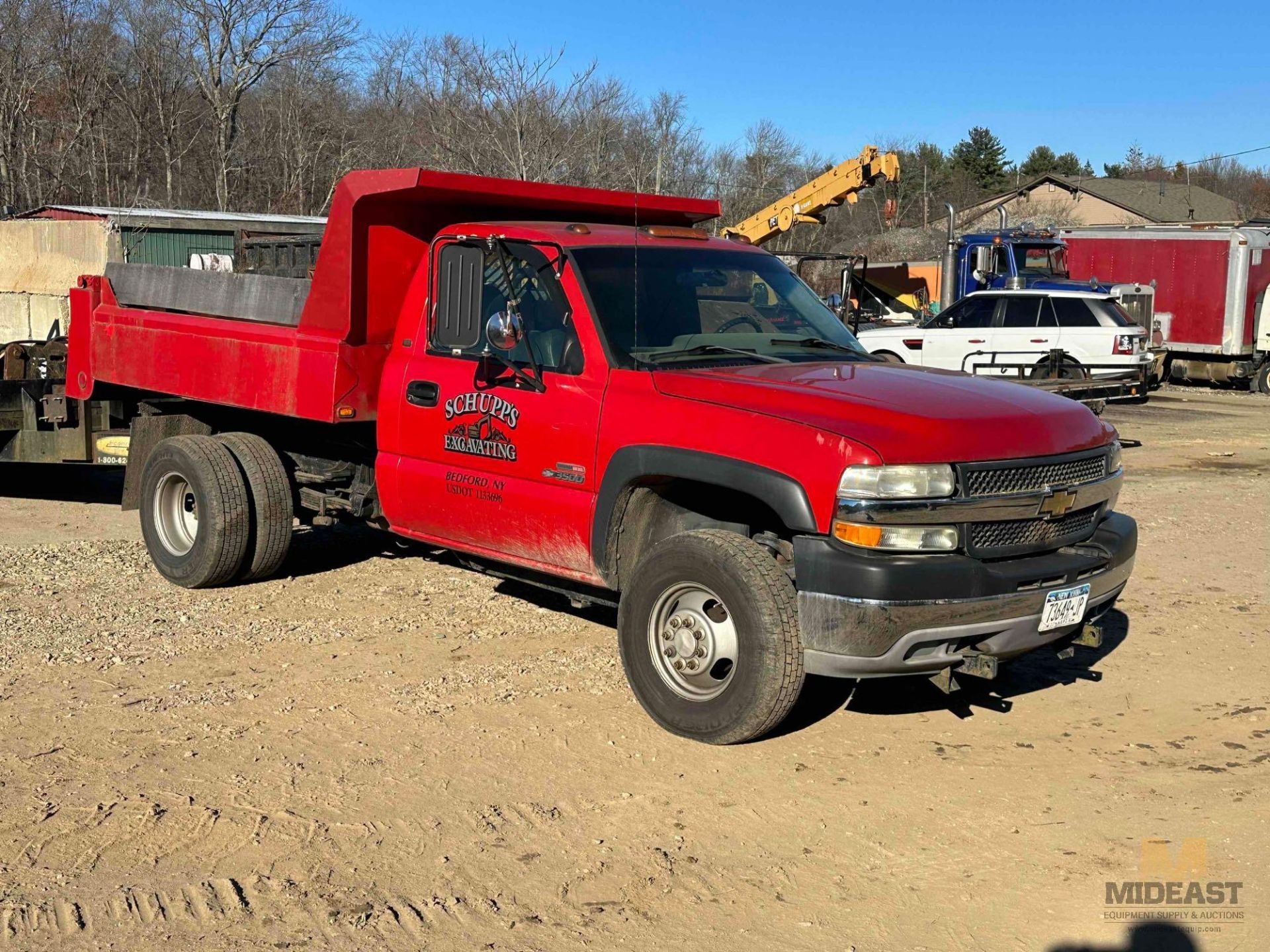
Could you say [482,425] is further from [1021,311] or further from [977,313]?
[977,313]

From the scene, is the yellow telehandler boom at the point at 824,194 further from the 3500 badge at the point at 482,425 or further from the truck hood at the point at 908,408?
the truck hood at the point at 908,408

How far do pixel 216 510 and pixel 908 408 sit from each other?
4.23 m

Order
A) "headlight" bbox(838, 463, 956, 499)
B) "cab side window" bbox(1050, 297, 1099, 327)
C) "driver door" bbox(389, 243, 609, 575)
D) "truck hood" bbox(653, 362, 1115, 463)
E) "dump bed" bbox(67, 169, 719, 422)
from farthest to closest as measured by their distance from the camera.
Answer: "cab side window" bbox(1050, 297, 1099, 327) < "dump bed" bbox(67, 169, 719, 422) < "driver door" bbox(389, 243, 609, 575) < "truck hood" bbox(653, 362, 1115, 463) < "headlight" bbox(838, 463, 956, 499)

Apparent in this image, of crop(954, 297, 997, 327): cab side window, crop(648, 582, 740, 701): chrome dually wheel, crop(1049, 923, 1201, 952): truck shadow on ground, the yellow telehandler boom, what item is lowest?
crop(1049, 923, 1201, 952): truck shadow on ground

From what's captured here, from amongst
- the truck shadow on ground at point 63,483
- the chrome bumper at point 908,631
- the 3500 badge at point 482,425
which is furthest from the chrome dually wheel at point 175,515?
the chrome bumper at point 908,631

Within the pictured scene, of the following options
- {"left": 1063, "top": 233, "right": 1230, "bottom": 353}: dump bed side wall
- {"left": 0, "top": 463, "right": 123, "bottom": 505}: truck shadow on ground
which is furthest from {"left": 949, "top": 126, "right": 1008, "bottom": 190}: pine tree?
{"left": 0, "top": 463, "right": 123, "bottom": 505}: truck shadow on ground

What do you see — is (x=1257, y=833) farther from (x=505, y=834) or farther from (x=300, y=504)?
(x=300, y=504)

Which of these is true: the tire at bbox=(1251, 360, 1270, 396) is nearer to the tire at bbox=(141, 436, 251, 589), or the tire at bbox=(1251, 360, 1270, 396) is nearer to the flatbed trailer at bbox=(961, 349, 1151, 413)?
the flatbed trailer at bbox=(961, 349, 1151, 413)

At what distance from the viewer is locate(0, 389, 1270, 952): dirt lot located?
12.8 feet

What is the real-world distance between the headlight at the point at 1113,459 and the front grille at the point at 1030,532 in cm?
20

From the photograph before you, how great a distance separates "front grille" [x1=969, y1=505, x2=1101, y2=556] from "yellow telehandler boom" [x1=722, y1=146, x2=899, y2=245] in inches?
680

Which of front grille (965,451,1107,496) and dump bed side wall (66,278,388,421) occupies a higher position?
dump bed side wall (66,278,388,421)

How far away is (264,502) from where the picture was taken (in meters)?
7.61

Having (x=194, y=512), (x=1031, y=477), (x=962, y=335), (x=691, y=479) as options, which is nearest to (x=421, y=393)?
(x=691, y=479)
